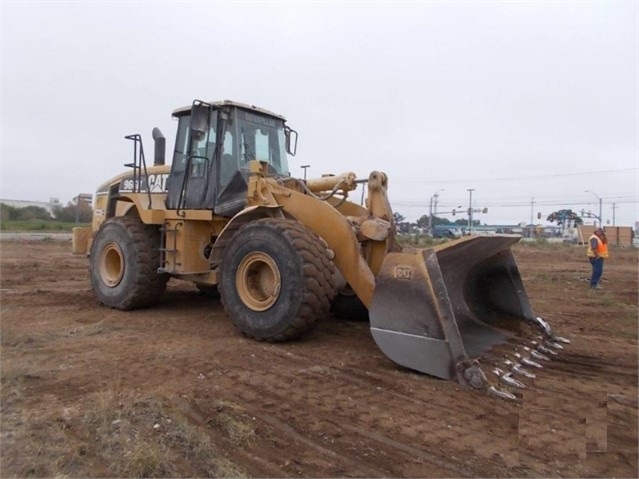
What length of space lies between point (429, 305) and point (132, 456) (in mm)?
2560

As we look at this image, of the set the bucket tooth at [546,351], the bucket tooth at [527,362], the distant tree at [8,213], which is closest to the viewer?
the bucket tooth at [527,362]

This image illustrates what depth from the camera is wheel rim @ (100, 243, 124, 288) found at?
26.2ft

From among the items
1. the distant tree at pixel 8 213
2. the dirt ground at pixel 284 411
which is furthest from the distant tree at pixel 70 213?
the dirt ground at pixel 284 411

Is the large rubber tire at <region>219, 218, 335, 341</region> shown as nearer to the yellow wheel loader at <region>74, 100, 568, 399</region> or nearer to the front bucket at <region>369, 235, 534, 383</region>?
the yellow wheel loader at <region>74, 100, 568, 399</region>

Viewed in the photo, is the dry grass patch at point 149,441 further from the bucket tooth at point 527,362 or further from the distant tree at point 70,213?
the distant tree at point 70,213

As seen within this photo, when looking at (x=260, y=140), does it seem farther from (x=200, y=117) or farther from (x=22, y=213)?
(x=22, y=213)

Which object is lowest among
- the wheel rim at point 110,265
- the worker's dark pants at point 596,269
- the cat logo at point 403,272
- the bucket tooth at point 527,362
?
the bucket tooth at point 527,362

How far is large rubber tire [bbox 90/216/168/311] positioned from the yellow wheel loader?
0.02 metres

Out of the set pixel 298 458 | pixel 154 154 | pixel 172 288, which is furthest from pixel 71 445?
pixel 172 288

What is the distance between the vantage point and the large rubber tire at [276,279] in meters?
5.46

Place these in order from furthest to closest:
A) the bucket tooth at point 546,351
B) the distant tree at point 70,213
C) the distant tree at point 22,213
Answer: the distant tree at point 70,213 < the distant tree at point 22,213 < the bucket tooth at point 546,351

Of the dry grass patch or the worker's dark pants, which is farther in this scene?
the worker's dark pants

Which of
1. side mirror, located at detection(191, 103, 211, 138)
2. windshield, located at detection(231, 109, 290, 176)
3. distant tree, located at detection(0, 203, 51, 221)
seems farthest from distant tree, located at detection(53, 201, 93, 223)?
side mirror, located at detection(191, 103, 211, 138)

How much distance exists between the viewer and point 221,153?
730cm
